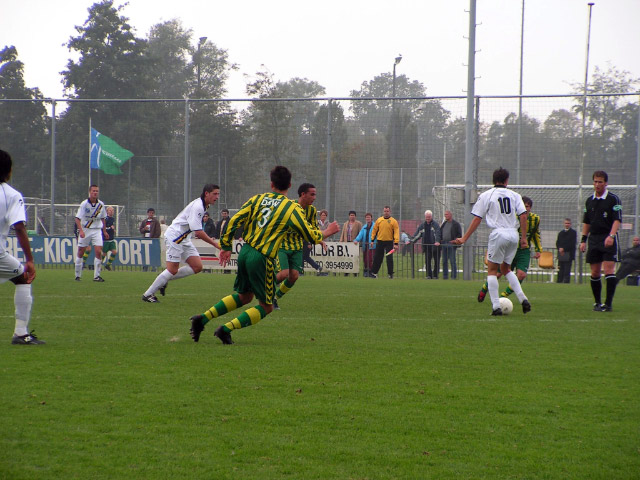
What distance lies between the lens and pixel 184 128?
973 inches

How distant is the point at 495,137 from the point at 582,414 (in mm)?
18028

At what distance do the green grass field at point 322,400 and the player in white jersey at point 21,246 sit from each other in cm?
38

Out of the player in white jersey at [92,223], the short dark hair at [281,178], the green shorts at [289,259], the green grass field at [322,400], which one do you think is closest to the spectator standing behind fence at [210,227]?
the player in white jersey at [92,223]

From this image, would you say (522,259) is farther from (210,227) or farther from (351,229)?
(210,227)

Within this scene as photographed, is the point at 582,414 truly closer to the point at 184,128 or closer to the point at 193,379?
the point at 193,379

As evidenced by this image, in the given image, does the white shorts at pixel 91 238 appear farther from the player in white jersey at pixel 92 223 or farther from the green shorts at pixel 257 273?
the green shorts at pixel 257 273

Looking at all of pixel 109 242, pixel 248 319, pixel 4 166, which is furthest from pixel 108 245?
pixel 4 166

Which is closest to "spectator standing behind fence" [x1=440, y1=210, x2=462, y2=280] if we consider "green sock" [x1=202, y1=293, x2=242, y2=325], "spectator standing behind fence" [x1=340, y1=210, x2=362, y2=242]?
"spectator standing behind fence" [x1=340, y1=210, x2=362, y2=242]

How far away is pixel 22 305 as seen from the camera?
7.42m

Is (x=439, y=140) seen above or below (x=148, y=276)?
above

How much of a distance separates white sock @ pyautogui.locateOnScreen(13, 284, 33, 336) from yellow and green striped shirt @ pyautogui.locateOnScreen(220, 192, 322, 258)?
2022 mm

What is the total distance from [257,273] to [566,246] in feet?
50.2

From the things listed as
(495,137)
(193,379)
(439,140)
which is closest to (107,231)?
(439,140)

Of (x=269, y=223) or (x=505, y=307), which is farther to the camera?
(x=505, y=307)
